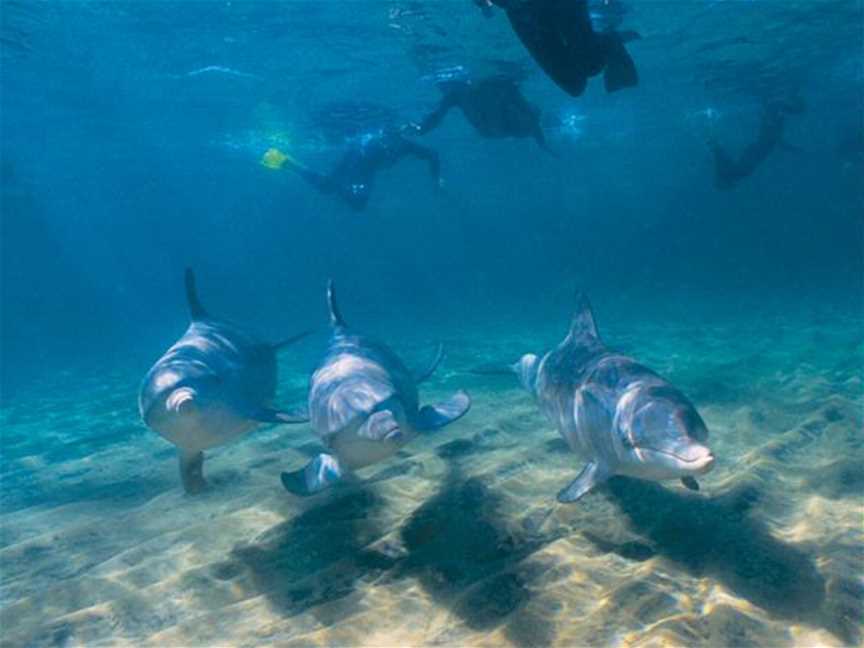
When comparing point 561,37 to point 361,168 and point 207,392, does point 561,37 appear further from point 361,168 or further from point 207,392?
point 361,168

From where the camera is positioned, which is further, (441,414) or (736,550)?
(441,414)

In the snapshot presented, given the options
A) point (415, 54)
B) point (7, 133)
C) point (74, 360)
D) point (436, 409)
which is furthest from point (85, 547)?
point (7, 133)

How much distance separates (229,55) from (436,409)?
20.6m

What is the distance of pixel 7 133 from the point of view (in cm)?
3219

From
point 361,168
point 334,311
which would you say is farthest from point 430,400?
point 361,168

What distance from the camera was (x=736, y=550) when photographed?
4.90 metres

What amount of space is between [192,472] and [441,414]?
319 centimetres

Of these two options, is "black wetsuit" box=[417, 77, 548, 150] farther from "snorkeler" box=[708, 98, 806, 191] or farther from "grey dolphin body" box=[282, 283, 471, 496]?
"grey dolphin body" box=[282, 283, 471, 496]

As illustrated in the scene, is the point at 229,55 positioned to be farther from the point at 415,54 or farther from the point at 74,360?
the point at 74,360

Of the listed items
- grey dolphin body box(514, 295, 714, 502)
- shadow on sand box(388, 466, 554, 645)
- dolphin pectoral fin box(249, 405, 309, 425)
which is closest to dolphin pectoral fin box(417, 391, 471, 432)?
shadow on sand box(388, 466, 554, 645)

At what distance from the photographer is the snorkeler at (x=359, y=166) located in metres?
17.5

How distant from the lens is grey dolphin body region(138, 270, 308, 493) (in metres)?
5.81

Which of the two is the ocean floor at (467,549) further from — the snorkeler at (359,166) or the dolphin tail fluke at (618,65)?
the snorkeler at (359,166)

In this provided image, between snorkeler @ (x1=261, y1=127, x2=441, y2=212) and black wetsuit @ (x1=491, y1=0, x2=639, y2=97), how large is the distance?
1217 centimetres
